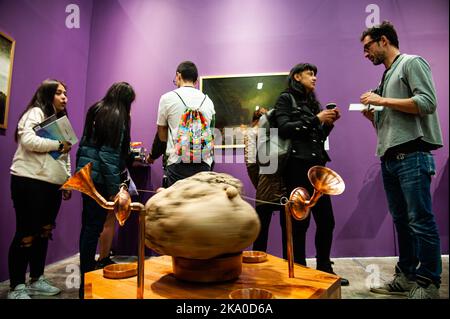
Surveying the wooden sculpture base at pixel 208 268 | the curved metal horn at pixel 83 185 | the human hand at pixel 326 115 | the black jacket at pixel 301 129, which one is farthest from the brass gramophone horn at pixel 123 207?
the human hand at pixel 326 115

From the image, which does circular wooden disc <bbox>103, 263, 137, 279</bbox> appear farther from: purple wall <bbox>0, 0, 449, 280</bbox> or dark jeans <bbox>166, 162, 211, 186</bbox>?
purple wall <bbox>0, 0, 449, 280</bbox>

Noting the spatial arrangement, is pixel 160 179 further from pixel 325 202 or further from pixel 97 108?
pixel 325 202

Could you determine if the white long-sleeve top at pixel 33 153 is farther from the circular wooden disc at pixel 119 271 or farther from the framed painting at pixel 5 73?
the circular wooden disc at pixel 119 271

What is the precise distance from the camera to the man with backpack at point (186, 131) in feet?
4.85

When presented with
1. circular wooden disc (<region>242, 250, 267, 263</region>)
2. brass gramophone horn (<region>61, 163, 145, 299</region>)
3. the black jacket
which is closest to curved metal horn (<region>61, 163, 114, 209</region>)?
brass gramophone horn (<region>61, 163, 145, 299</region>)

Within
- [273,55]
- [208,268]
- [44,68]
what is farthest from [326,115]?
[44,68]

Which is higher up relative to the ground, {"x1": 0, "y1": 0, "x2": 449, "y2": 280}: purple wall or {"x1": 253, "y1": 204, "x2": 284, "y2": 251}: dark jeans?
{"x1": 0, "y1": 0, "x2": 449, "y2": 280}: purple wall

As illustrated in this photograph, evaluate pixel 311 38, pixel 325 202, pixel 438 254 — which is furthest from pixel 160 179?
pixel 438 254

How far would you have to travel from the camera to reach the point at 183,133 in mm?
1505

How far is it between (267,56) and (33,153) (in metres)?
2.12

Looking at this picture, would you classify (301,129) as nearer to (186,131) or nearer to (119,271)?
(186,131)

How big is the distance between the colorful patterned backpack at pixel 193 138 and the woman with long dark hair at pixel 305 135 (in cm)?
42

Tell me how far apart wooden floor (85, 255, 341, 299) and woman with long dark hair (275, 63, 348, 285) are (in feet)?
2.37

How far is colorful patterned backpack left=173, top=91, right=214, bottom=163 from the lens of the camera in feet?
4.84
